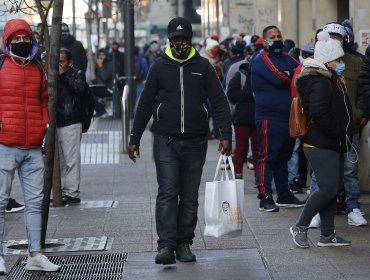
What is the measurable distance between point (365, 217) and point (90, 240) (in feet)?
9.30

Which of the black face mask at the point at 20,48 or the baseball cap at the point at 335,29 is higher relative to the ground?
the baseball cap at the point at 335,29

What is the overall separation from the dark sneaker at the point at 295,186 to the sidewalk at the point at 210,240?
28 centimetres

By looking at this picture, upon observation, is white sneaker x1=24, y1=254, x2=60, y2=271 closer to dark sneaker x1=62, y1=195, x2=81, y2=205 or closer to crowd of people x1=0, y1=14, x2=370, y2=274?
crowd of people x1=0, y1=14, x2=370, y2=274

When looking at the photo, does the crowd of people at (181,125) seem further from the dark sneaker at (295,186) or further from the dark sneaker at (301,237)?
the dark sneaker at (295,186)

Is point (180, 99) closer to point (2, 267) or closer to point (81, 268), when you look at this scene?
point (81, 268)

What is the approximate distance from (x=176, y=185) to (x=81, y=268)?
1013 millimetres

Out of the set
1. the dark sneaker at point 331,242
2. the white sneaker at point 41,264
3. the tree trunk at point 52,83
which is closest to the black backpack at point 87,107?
the tree trunk at point 52,83

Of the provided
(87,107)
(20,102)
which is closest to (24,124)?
(20,102)

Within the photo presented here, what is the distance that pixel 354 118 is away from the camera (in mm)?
11031

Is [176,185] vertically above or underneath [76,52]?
underneath

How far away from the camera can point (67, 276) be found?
918cm

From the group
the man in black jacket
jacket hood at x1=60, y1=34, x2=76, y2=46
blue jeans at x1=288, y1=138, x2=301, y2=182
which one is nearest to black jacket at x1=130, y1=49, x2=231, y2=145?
the man in black jacket

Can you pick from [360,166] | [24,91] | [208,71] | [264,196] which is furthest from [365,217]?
[24,91]

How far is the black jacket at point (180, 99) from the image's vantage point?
930 cm
